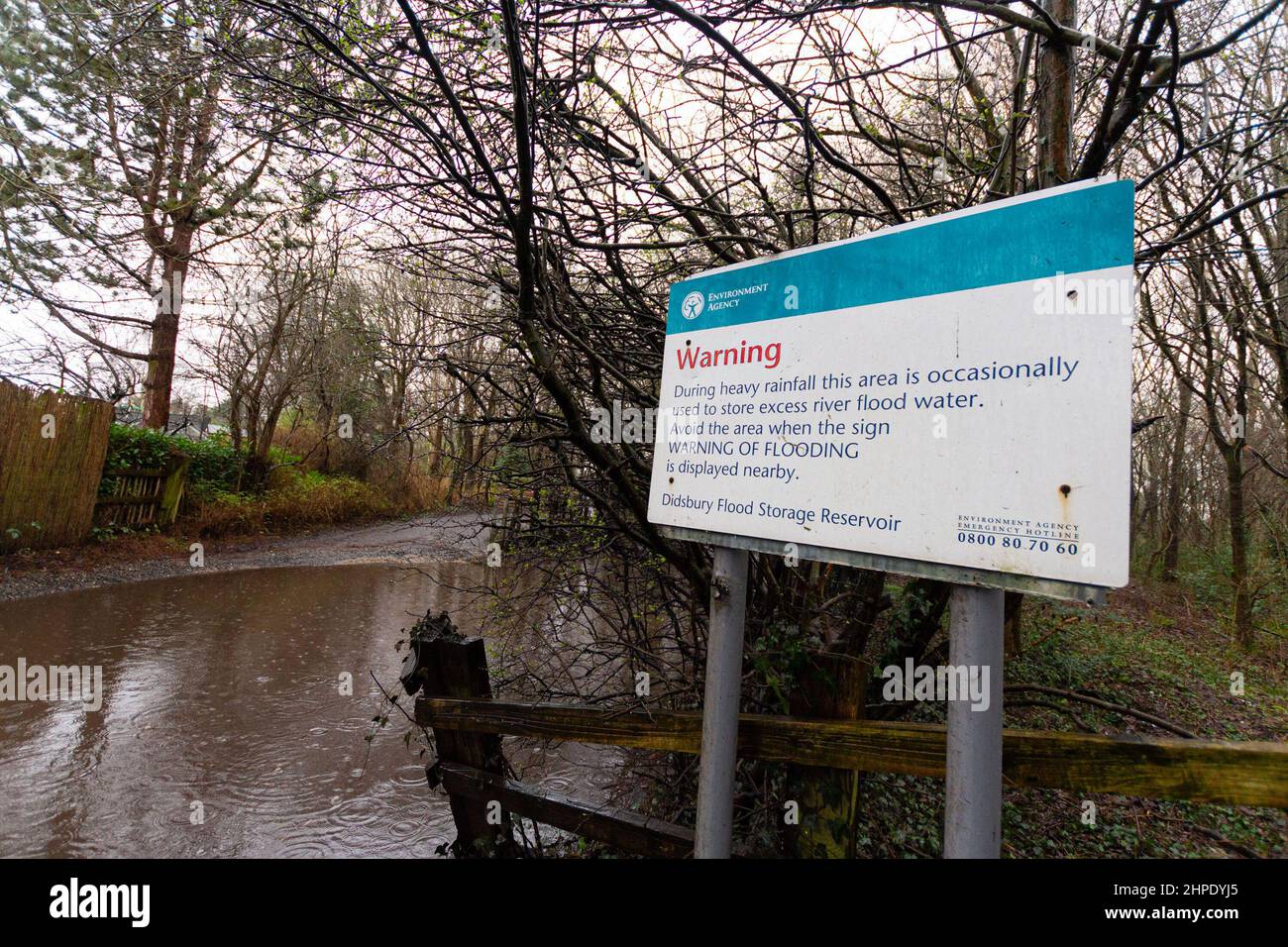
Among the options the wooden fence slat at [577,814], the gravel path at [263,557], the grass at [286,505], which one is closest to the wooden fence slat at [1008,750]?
the wooden fence slat at [577,814]

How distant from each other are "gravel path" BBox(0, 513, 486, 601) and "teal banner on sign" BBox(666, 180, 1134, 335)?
4990mm

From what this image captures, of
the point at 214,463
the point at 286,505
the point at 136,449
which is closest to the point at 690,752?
the point at 136,449

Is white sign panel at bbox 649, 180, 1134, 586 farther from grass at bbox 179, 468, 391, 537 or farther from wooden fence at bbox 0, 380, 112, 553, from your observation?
grass at bbox 179, 468, 391, 537

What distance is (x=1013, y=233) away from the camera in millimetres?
1137

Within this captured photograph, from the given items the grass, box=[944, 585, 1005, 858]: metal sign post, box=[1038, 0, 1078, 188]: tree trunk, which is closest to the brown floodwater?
box=[944, 585, 1005, 858]: metal sign post

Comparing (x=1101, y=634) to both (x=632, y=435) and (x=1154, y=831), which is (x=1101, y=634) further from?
(x=632, y=435)

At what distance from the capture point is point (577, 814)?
223 centimetres

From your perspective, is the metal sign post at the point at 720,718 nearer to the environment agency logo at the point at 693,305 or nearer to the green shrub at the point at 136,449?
the environment agency logo at the point at 693,305

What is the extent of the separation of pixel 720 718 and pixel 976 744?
2.06 feet

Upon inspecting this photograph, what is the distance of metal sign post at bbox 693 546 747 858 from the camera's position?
4.97ft

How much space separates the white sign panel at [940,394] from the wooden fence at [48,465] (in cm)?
1204

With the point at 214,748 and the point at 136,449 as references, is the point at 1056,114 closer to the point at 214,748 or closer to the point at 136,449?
the point at 214,748
